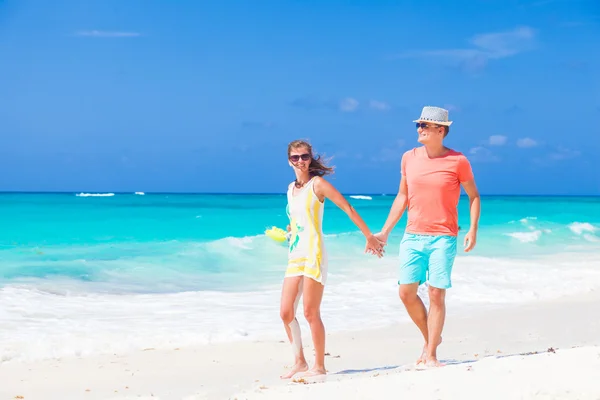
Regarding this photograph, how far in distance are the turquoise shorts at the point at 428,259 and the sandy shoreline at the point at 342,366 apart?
652 millimetres

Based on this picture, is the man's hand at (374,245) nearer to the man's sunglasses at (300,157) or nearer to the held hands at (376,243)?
the held hands at (376,243)

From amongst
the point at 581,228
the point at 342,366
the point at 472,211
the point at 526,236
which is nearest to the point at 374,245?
the point at 472,211

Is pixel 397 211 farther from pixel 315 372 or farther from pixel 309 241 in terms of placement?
pixel 315 372

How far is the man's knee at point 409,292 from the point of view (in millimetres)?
5727

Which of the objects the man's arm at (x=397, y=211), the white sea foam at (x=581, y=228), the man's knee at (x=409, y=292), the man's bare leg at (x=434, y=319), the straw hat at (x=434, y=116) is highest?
the white sea foam at (x=581, y=228)

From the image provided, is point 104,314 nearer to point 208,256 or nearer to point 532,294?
point 532,294

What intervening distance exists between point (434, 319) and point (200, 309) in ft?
17.5

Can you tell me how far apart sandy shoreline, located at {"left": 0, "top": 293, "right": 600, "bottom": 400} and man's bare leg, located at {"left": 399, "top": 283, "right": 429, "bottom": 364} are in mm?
333

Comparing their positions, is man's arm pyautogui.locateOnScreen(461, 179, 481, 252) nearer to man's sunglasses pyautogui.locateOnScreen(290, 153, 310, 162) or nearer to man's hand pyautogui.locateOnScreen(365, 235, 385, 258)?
man's hand pyautogui.locateOnScreen(365, 235, 385, 258)

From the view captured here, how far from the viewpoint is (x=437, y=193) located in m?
5.61

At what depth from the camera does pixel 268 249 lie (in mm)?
20688

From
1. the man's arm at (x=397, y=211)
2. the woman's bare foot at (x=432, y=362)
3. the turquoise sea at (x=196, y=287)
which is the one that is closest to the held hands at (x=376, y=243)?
the man's arm at (x=397, y=211)

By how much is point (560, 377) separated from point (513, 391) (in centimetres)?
28

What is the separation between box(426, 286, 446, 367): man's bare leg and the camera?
562 cm
